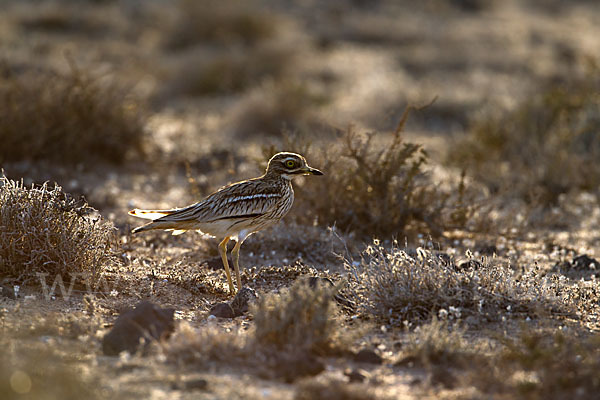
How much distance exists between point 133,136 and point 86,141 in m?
0.77

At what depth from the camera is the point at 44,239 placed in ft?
17.3

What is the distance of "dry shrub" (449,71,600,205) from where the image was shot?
30.5 feet

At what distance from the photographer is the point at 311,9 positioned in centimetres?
2752

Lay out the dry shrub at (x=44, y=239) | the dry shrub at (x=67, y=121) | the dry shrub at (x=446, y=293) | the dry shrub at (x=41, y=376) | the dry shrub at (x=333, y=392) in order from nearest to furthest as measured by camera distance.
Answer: the dry shrub at (x=41, y=376) < the dry shrub at (x=333, y=392) < the dry shrub at (x=446, y=293) < the dry shrub at (x=44, y=239) < the dry shrub at (x=67, y=121)

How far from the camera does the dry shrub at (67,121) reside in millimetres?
8812

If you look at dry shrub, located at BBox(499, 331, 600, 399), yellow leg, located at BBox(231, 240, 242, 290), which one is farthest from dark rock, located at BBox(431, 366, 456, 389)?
yellow leg, located at BBox(231, 240, 242, 290)

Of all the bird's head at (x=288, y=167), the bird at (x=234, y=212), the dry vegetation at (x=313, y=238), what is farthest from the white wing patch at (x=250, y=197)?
the dry vegetation at (x=313, y=238)

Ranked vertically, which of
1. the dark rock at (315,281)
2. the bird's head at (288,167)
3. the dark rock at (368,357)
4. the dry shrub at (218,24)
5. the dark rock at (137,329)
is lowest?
the dark rock at (368,357)

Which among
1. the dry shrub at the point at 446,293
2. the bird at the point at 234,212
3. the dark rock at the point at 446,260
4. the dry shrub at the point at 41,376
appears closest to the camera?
the dry shrub at the point at 41,376

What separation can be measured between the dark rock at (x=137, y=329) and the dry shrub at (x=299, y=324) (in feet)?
1.93

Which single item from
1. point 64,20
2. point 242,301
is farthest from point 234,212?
point 64,20

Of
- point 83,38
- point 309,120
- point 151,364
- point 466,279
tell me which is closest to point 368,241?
point 466,279

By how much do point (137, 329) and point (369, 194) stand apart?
3.50 m

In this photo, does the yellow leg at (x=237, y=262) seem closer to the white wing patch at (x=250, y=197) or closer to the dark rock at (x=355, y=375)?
the white wing patch at (x=250, y=197)
